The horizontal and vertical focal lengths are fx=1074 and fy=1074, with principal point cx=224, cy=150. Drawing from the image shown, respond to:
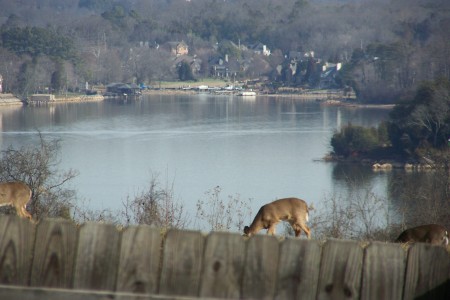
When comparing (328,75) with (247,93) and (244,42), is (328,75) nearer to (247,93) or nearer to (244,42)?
(247,93)

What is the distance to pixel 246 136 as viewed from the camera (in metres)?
37.8

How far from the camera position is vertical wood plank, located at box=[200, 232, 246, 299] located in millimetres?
2424

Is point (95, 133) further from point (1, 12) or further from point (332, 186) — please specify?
point (1, 12)

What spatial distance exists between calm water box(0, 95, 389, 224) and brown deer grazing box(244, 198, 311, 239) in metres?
13.6

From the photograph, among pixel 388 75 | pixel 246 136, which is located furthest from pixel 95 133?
pixel 388 75

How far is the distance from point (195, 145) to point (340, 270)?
104ft

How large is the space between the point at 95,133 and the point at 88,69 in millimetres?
35498

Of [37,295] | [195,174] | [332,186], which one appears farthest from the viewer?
[195,174]

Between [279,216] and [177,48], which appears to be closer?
[279,216]

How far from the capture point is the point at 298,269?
8.00 ft

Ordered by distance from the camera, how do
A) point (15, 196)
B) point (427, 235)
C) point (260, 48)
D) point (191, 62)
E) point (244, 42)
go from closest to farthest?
point (427, 235) < point (15, 196) < point (191, 62) < point (260, 48) < point (244, 42)

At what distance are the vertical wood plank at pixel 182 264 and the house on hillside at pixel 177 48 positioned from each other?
8755 cm

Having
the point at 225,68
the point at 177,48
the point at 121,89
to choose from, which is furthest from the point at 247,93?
the point at 177,48

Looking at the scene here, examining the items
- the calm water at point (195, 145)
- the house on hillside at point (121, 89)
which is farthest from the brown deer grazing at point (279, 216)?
the house on hillside at point (121, 89)
